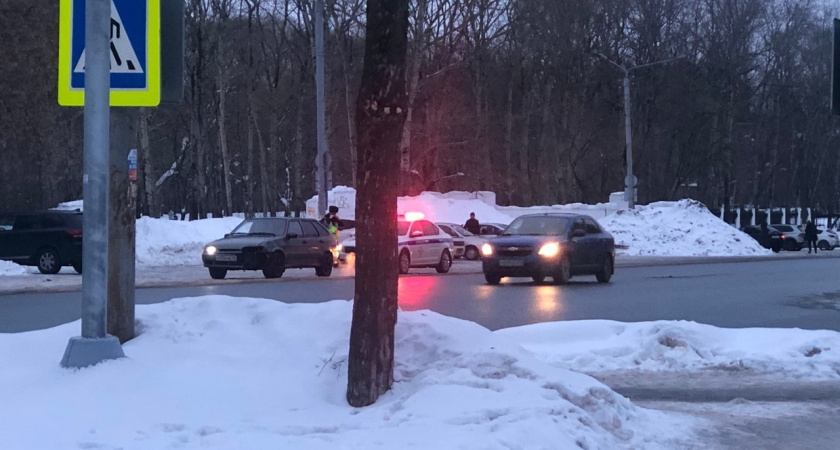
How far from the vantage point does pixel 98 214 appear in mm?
7090

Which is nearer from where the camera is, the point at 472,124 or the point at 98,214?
the point at 98,214

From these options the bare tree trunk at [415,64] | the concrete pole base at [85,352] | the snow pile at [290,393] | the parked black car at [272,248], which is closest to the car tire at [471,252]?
the bare tree trunk at [415,64]

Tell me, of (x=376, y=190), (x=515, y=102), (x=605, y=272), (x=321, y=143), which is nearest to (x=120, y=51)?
(x=376, y=190)

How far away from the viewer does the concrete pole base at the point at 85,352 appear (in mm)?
7148

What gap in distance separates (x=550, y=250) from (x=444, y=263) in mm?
6845

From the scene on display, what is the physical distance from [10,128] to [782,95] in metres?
55.4

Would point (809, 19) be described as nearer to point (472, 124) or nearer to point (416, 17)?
point (472, 124)

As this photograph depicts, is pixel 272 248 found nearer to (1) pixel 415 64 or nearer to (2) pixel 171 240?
(2) pixel 171 240

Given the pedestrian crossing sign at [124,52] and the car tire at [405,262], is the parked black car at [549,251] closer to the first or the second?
the car tire at [405,262]

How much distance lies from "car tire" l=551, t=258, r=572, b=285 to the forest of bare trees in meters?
24.0

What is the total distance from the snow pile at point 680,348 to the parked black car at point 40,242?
17470 millimetres

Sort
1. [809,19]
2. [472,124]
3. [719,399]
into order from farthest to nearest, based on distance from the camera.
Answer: [809,19] → [472,124] → [719,399]

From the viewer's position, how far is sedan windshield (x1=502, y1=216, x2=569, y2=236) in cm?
2492

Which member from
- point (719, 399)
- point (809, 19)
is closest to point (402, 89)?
point (719, 399)
